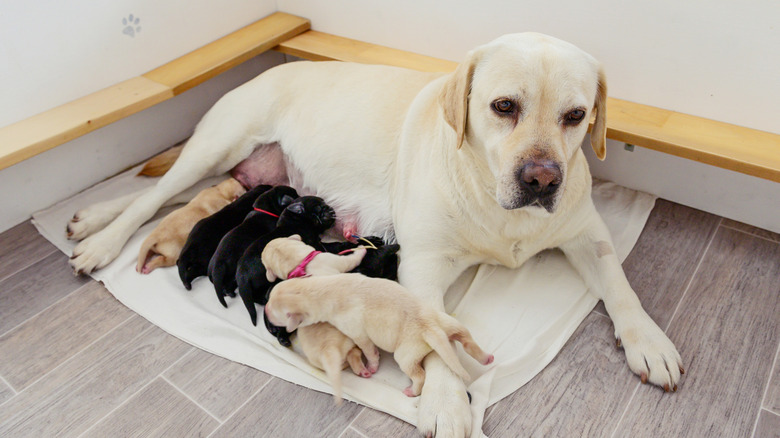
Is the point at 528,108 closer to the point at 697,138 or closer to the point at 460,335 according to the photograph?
the point at 460,335

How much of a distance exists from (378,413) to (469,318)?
0.50m

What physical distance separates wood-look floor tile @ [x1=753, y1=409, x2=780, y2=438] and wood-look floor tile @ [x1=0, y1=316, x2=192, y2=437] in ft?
6.13

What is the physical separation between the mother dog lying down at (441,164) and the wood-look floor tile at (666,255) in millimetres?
174

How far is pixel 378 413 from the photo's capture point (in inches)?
69.2

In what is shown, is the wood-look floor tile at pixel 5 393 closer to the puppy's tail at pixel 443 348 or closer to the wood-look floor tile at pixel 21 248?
the wood-look floor tile at pixel 21 248

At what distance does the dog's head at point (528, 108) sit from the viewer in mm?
1600

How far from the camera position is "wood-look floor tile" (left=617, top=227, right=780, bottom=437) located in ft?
5.53

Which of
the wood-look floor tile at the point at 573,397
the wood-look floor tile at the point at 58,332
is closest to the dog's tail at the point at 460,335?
the wood-look floor tile at the point at 573,397

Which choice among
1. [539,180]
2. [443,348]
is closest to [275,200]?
[443,348]

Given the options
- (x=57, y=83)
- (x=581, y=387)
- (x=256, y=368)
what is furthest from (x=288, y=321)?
(x=57, y=83)

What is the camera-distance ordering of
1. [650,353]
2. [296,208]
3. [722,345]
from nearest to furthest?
[650,353], [722,345], [296,208]

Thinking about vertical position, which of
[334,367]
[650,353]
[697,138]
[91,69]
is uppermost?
[91,69]

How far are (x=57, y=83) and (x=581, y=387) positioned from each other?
2.56 meters

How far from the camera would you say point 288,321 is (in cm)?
174
